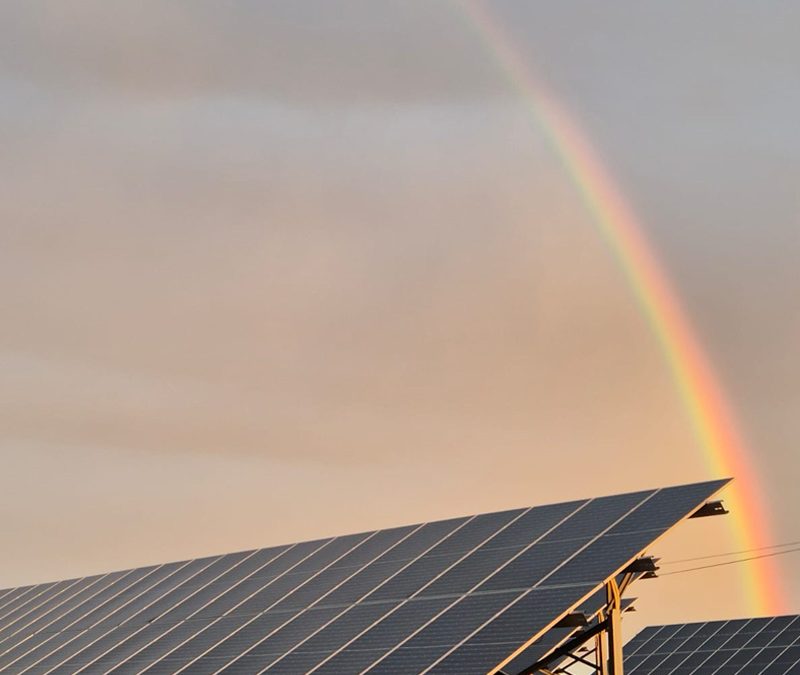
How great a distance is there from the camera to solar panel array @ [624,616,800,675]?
1666 inches

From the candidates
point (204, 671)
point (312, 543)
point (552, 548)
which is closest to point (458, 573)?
point (552, 548)

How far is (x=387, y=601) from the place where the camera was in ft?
80.0

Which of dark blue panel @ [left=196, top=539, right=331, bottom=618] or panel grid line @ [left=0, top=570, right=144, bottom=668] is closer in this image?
dark blue panel @ [left=196, top=539, right=331, bottom=618]

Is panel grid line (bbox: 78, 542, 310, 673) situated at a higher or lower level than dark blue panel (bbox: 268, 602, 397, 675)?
higher

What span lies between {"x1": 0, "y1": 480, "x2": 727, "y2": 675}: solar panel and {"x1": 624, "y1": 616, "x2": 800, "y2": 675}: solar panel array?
1796 cm

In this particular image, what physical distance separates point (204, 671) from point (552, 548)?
699 cm

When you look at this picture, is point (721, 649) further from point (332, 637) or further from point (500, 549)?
point (332, 637)

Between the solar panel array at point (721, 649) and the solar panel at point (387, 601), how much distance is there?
1796 cm

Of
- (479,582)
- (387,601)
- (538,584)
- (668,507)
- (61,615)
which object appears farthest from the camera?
(61,615)

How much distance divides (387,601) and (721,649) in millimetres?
24904

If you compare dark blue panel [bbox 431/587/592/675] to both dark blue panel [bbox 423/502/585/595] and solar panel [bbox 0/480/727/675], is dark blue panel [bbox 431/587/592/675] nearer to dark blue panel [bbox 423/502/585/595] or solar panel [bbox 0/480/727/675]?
solar panel [bbox 0/480/727/675]

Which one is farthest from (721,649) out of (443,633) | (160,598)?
(443,633)

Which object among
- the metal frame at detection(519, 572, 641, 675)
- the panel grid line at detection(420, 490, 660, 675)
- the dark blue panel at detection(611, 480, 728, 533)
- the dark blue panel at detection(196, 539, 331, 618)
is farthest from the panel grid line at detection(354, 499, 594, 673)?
the dark blue panel at detection(196, 539, 331, 618)

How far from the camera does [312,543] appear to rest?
32062 mm
